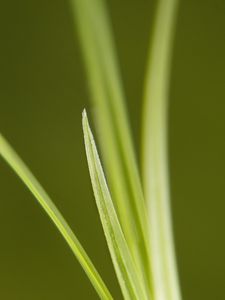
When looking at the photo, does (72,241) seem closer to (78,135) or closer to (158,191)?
(158,191)

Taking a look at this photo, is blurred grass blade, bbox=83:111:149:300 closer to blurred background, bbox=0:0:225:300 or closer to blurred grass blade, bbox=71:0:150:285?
blurred grass blade, bbox=71:0:150:285

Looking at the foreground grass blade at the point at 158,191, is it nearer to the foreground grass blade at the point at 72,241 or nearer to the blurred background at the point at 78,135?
the foreground grass blade at the point at 72,241

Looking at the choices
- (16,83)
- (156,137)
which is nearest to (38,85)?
(16,83)

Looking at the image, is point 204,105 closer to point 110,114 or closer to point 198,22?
point 198,22

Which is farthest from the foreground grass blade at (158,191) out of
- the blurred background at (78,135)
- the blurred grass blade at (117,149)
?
the blurred background at (78,135)

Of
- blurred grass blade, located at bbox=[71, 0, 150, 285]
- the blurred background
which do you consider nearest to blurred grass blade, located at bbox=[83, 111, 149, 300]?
blurred grass blade, located at bbox=[71, 0, 150, 285]

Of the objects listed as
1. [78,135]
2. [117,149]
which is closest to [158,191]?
[117,149]

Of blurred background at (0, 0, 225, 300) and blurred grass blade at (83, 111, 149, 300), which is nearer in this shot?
blurred grass blade at (83, 111, 149, 300)
